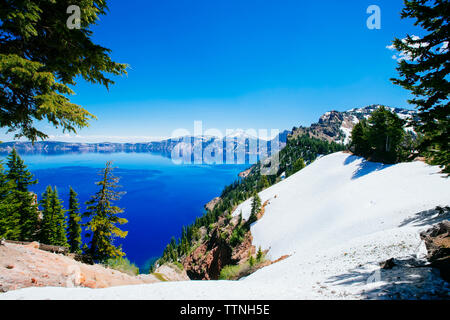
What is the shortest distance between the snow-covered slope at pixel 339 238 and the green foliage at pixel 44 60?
20.1 ft

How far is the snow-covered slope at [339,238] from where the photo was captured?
6734 mm

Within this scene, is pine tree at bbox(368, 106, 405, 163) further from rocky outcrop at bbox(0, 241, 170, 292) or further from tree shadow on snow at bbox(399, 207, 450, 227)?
rocky outcrop at bbox(0, 241, 170, 292)

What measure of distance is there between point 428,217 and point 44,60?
977 inches

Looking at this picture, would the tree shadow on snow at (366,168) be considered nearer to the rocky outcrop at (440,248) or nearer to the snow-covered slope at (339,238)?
the snow-covered slope at (339,238)

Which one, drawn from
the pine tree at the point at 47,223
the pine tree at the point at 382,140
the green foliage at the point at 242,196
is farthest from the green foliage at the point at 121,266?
the pine tree at the point at 382,140

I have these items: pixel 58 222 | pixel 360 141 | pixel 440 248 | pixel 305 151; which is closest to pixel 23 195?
pixel 58 222

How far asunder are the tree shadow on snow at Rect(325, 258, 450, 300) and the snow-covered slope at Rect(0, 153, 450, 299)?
26 mm

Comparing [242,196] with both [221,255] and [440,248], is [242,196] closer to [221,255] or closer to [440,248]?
[221,255]

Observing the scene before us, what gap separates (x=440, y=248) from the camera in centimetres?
802

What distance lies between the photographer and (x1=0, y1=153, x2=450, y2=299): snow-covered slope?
6.73 metres

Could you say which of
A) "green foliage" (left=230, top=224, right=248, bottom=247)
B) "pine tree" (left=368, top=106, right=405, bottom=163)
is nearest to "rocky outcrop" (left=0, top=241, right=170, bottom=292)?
"green foliage" (left=230, top=224, right=248, bottom=247)

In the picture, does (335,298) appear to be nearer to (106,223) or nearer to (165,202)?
(106,223)
